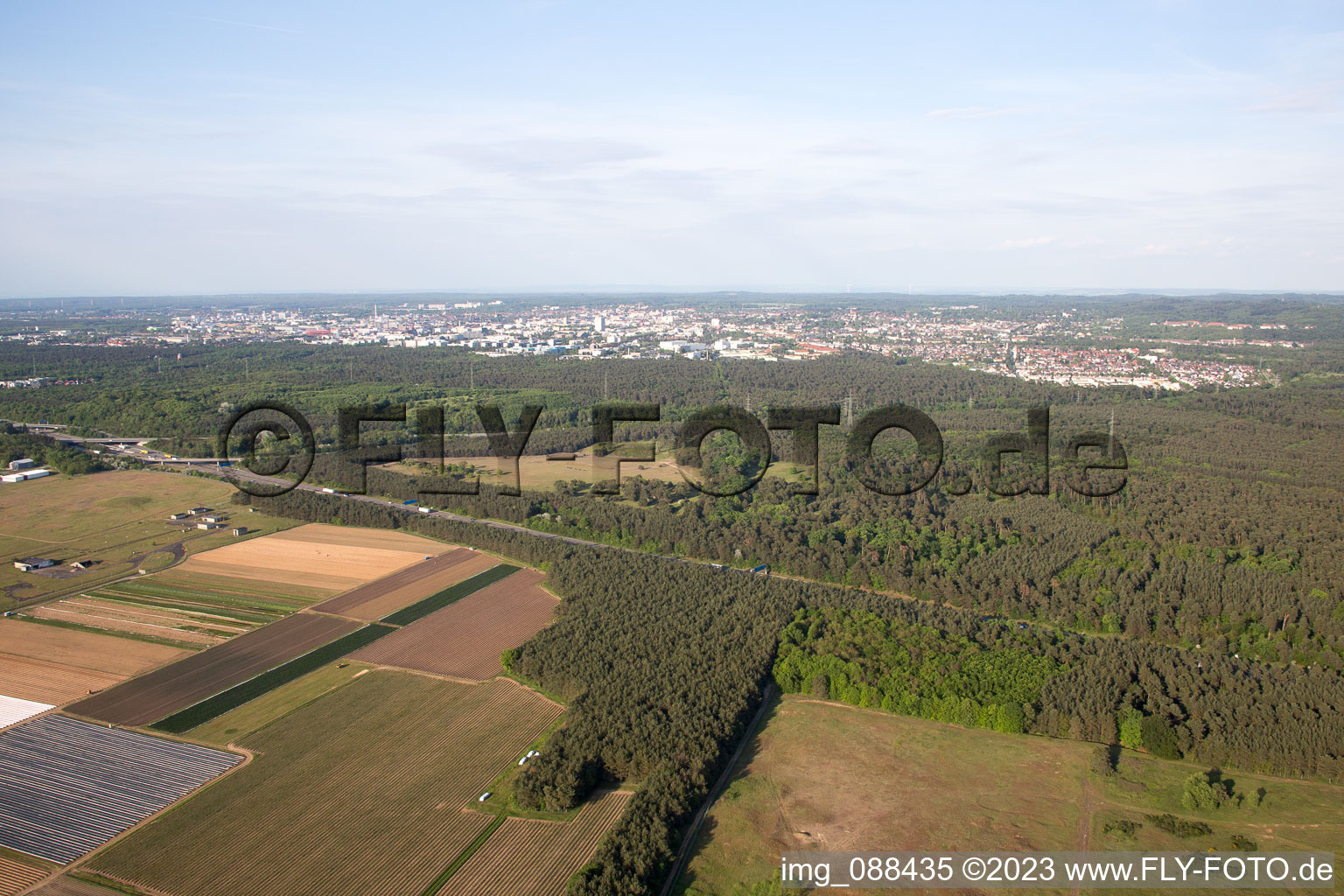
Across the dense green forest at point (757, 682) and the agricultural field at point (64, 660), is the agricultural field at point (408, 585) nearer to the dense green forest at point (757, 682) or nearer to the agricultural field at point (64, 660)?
the dense green forest at point (757, 682)

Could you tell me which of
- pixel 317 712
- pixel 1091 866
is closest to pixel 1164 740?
pixel 1091 866

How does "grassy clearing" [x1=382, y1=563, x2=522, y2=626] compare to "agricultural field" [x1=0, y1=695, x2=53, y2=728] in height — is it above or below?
above

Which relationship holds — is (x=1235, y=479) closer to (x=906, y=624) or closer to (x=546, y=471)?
(x=906, y=624)

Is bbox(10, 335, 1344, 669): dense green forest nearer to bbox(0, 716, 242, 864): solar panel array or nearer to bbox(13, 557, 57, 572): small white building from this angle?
bbox(13, 557, 57, 572): small white building

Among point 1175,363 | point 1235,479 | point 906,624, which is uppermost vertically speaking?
point 1175,363

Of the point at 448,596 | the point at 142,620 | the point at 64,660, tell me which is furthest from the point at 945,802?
the point at 142,620

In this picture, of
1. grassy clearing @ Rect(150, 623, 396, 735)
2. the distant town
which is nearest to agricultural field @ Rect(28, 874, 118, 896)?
grassy clearing @ Rect(150, 623, 396, 735)
